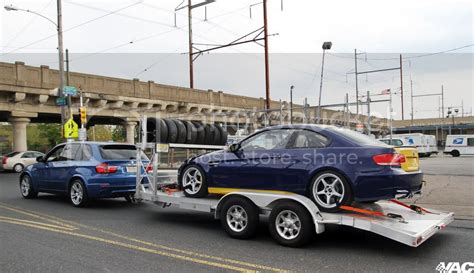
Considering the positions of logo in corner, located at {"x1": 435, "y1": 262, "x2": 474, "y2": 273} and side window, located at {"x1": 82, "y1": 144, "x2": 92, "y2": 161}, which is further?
side window, located at {"x1": 82, "y1": 144, "x2": 92, "y2": 161}

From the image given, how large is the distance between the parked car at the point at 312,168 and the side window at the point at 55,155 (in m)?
4.69

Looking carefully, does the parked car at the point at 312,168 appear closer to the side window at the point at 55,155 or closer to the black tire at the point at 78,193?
the black tire at the point at 78,193

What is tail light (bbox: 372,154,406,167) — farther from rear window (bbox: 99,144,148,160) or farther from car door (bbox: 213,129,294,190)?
rear window (bbox: 99,144,148,160)

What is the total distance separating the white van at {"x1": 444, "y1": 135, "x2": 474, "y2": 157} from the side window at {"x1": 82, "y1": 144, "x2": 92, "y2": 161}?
121 feet

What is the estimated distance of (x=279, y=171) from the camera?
657 cm

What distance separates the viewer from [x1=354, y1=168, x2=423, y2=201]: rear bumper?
583cm

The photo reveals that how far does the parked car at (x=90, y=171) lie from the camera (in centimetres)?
945

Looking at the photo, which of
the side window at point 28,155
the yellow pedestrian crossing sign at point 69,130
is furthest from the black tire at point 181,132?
the side window at point 28,155

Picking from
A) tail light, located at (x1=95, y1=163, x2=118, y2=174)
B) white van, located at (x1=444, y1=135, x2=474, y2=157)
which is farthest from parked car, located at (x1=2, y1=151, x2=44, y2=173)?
white van, located at (x1=444, y1=135, x2=474, y2=157)

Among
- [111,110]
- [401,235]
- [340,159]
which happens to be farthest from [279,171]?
[111,110]

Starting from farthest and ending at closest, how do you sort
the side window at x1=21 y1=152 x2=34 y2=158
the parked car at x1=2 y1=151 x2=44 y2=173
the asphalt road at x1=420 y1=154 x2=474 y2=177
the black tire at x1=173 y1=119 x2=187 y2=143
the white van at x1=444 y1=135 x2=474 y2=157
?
the white van at x1=444 y1=135 x2=474 y2=157 → the side window at x1=21 y1=152 x2=34 y2=158 → the parked car at x1=2 y1=151 x2=44 y2=173 → the asphalt road at x1=420 y1=154 x2=474 y2=177 → the black tire at x1=173 y1=119 x2=187 y2=143

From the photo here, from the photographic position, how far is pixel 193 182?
755cm

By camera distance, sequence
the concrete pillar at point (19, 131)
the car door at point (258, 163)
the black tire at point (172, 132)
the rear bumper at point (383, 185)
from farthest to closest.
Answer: the concrete pillar at point (19, 131) < the black tire at point (172, 132) < the car door at point (258, 163) < the rear bumper at point (383, 185)

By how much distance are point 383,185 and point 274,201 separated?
1.58 m
